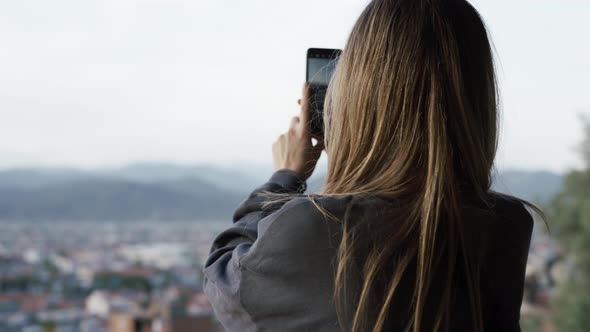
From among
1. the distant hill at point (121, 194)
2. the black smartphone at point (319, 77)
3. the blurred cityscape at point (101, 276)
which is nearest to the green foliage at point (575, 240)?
the distant hill at point (121, 194)

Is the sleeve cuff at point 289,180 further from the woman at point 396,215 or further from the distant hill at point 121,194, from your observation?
the distant hill at point 121,194

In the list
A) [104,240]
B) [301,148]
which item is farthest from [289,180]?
[104,240]

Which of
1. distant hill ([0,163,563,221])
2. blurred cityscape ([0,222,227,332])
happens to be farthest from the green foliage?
blurred cityscape ([0,222,227,332])

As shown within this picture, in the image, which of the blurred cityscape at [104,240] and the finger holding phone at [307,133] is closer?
the finger holding phone at [307,133]

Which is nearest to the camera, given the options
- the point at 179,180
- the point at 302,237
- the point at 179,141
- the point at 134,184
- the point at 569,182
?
the point at 302,237

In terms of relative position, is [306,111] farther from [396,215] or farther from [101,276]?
[101,276]

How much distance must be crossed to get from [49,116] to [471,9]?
4.41m

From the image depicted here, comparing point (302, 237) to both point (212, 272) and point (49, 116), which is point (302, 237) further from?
point (49, 116)

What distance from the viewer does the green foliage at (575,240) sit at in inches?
210

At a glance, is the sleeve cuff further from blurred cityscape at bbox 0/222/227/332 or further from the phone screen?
blurred cityscape at bbox 0/222/227/332

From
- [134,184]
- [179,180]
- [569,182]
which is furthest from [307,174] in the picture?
[569,182]

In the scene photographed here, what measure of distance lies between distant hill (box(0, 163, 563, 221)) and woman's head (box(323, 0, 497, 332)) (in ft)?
7.84

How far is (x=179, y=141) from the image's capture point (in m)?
4.47

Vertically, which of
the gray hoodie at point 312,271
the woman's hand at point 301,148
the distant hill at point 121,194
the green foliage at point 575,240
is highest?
the woman's hand at point 301,148
